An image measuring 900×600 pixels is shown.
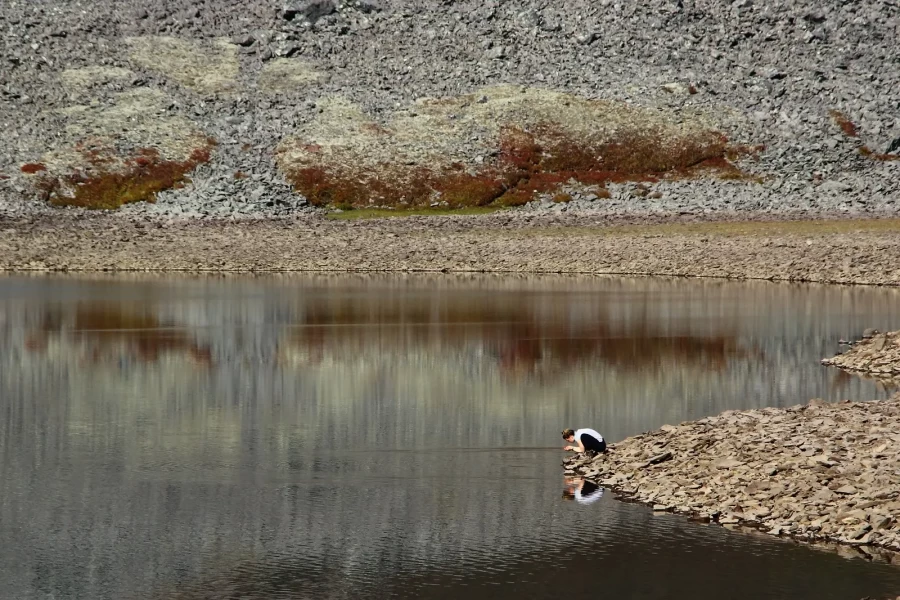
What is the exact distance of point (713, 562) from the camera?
651 inches

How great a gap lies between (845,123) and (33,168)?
7982cm

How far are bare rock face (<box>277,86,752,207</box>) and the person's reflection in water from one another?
3689 inches

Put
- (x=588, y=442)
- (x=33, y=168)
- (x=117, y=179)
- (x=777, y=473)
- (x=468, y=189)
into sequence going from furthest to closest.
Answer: (x=468, y=189) < (x=117, y=179) < (x=33, y=168) < (x=588, y=442) < (x=777, y=473)

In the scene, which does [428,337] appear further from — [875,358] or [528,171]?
[528,171]

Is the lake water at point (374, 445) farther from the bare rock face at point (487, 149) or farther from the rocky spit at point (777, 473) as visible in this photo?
the bare rock face at point (487, 149)

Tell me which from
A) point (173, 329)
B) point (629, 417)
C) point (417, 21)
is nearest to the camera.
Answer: point (629, 417)

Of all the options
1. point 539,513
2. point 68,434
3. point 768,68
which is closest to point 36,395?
point 68,434

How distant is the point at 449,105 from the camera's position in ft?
442

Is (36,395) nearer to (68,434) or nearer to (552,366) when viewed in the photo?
(68,434)

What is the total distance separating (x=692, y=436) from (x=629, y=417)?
483cm

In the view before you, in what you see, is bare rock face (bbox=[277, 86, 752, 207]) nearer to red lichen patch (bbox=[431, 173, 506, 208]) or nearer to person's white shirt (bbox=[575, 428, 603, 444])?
red lichen patch (bbox=[431, 173, 506, 208])

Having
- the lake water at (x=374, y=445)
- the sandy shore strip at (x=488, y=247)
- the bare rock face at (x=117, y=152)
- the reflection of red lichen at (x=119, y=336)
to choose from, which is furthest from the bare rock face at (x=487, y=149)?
the lake water at (x=374, y=445)

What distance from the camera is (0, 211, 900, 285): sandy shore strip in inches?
2945

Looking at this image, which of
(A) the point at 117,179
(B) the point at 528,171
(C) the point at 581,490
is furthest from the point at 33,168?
(C) the point at 581,490
